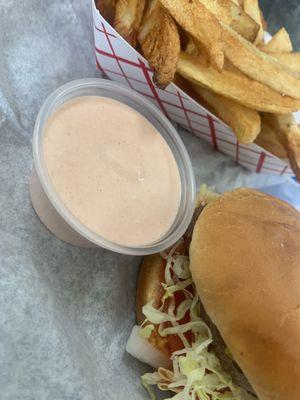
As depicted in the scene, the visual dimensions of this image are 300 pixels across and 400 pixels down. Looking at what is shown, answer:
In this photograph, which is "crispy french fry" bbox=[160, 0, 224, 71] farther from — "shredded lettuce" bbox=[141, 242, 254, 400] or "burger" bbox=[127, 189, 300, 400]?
"shredded lettuce" bbox=[141, 242, 254, 400]

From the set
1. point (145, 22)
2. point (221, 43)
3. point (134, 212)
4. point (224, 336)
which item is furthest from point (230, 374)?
point (145, 22)

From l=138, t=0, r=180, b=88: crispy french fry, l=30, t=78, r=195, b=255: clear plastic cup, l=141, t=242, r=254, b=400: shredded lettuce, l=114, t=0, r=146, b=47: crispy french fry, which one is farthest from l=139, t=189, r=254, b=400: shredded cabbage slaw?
l=114, t=0, r=146, b=47: crispy french fry

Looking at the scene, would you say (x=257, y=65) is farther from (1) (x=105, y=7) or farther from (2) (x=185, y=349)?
(2) (x=185, y=349)

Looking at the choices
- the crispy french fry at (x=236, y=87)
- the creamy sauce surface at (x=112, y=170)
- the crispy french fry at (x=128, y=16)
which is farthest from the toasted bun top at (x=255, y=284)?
the crispy french fry at (x=128, y=16)

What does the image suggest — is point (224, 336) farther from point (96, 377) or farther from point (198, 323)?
point (96, 377)

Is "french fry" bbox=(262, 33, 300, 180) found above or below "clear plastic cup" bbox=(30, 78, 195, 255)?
above
